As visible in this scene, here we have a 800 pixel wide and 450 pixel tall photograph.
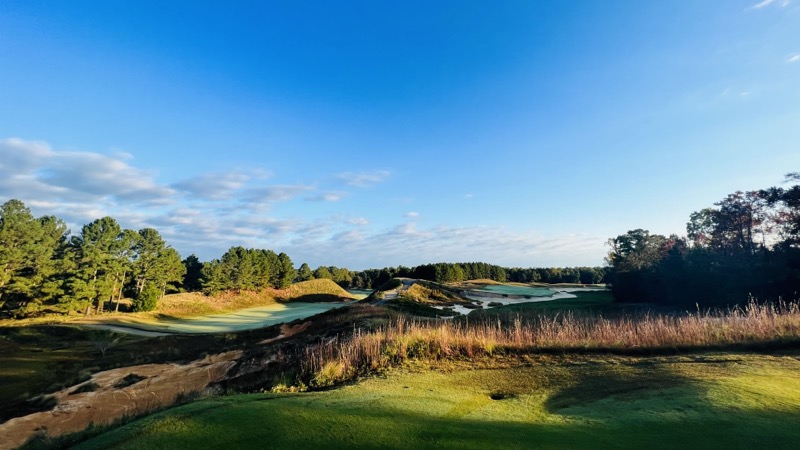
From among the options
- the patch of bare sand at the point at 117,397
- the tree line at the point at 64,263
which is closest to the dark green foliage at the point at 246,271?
the tree line at the point at 64,263

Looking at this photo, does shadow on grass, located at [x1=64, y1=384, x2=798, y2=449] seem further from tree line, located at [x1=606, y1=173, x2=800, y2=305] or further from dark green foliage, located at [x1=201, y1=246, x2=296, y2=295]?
dark green foliage, located at [x1=201, y1=246, x2=296, y2=295]

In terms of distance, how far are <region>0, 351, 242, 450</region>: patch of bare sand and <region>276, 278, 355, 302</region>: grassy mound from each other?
7291cm

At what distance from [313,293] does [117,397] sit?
83.2 metres

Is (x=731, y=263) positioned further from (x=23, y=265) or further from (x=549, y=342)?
(x=23, y=265)

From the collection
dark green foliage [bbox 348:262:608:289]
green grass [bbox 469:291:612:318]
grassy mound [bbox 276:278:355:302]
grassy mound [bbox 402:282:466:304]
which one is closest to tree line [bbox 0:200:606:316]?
grassy mound [bbox 276:278:355:302]

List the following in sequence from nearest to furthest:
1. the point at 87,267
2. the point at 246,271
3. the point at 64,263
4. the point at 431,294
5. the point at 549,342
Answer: the point at 549,342 < the point at 64,263 < the point at 87,267 < the point at 431,294 < the point at 246,271

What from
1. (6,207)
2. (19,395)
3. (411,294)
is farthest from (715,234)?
(6,207)

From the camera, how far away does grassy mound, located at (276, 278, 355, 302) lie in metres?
96.6

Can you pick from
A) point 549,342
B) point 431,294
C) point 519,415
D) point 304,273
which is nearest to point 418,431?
point 519,415

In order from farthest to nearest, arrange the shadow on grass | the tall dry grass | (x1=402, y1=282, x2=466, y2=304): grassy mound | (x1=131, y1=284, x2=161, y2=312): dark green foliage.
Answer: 1. (x1=402, y1=282, x2=466, y2=304): grassy mound
2. (x1=131, y1=284, x2=161, y2=312): dark green foliage
3. the tall dry grass
4. the shadow on grass

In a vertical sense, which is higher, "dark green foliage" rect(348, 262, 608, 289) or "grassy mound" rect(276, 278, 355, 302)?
"dark green foliage" rect(348, 262, 608, 289)

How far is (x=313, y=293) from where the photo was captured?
99.6 meters

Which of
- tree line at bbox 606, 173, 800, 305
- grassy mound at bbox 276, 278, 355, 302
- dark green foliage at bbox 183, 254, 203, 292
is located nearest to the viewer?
tree line at bbox 606, 173, 800, 305

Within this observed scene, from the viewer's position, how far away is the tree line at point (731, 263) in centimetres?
3297
